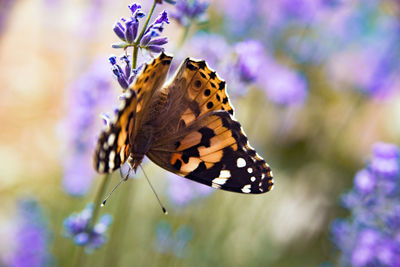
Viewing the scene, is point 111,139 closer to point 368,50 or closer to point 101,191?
point 101,191

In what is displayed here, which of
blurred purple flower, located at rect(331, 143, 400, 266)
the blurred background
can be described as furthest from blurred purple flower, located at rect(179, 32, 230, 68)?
blurred purple flower, located at rect(331, 143, 400, 266)

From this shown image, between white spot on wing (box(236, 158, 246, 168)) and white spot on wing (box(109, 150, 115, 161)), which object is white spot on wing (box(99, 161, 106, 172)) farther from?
white spot on wing (box(236, 158, 246, 168))

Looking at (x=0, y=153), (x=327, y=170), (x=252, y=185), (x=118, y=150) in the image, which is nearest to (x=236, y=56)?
(x=252, y=185)

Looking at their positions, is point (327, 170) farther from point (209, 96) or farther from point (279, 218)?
point (209, 96)

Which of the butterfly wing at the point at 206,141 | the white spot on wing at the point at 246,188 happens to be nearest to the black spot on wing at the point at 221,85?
the butterfly wing at the point at 206,141

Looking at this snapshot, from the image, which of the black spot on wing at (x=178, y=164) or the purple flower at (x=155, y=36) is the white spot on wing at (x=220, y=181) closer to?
the black spot on wing at (x=178, y=164)

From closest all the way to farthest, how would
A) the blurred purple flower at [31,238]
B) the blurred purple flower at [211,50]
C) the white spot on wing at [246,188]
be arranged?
the white spot on wing at [246,188]
the blurred purple flower at [211,50]
the blurred purple flower at [31,238]
